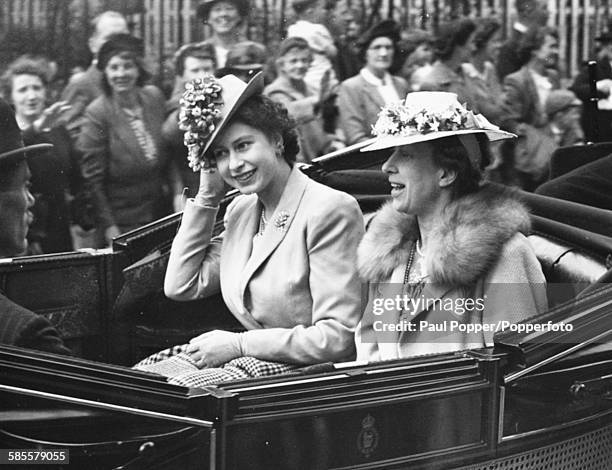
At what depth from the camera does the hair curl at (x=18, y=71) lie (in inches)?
104

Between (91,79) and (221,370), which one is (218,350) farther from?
(91,79)

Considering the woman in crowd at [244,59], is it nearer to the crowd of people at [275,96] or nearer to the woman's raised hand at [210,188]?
the crowd of people at [275,96]

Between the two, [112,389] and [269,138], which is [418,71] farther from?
[112,389]

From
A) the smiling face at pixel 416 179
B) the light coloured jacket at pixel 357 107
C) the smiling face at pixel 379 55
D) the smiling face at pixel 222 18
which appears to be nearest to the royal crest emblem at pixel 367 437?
the smiling face at pixel 416 179

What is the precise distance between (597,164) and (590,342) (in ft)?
1.96

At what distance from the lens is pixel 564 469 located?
7.36 feet

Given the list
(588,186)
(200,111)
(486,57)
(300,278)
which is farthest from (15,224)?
(588,186)

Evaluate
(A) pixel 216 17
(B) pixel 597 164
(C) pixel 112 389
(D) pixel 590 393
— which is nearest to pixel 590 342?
(D) pixel 590 393

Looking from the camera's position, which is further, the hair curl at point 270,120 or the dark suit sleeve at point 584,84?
Result: the dark suit sleeve at point 584,84

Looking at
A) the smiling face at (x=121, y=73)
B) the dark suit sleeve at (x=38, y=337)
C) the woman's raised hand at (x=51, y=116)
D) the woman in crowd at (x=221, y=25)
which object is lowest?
the dark suit sleeve at (x=38, y=337)

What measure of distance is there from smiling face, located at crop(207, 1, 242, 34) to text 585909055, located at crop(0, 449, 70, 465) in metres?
1.47

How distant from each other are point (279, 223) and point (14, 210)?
1.91 feet

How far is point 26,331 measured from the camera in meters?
1.89

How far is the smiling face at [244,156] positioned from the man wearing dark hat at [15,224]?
443mm
